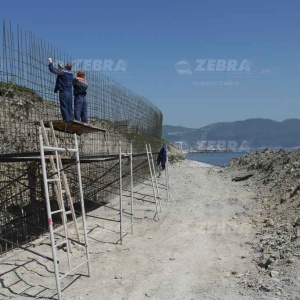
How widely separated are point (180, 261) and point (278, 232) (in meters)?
2.69

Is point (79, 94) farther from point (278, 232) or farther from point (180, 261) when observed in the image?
point (278, 232)

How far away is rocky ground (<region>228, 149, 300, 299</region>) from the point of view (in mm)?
5965

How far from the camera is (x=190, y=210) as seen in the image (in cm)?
1292

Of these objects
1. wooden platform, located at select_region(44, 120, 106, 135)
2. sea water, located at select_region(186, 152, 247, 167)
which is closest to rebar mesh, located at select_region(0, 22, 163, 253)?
wooden platform, located at select_region(44, 120, 106, 135)

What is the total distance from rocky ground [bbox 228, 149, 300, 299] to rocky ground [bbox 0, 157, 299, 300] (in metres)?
0.02

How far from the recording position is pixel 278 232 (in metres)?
8.96

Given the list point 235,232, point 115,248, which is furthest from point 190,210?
point 115,248

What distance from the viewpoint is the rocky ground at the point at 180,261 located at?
599 cm

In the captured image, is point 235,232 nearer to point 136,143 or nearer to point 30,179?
point 30,179

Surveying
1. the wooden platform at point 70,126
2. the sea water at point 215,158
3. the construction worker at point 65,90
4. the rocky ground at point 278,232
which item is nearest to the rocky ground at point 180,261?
the rocky ground at point 278,232

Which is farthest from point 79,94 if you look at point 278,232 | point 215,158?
point 215,158

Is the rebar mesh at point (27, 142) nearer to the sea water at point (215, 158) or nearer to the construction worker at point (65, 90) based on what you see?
the construction worker at point (65, 90)

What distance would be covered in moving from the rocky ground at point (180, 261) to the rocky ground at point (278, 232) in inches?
0.7

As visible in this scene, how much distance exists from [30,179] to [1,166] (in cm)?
114
